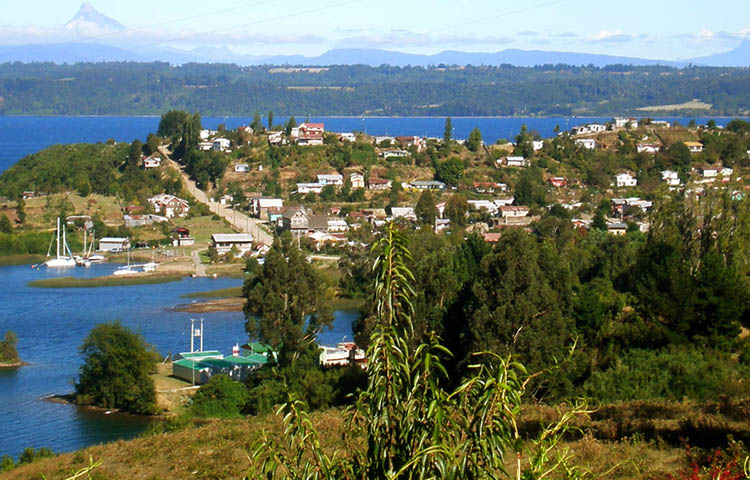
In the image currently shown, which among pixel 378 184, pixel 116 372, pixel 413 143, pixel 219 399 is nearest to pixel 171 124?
pixel 413 143

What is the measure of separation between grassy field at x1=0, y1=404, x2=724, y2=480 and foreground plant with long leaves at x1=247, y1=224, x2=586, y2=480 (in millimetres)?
1410

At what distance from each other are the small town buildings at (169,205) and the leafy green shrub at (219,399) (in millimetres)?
12926

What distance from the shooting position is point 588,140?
25.1 metres

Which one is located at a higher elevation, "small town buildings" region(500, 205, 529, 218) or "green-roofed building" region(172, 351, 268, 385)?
"small town buildings" region(500, 205, 529, 218)

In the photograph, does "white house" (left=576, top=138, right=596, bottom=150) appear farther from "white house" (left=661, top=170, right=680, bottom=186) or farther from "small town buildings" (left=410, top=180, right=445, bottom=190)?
"small town buildings" (left=410, top=180, right=445, bottom=190)

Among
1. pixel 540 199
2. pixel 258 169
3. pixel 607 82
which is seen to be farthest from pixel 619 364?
pixel 607 82

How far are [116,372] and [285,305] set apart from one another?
1821 millimetres

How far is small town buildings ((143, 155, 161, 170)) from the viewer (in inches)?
952

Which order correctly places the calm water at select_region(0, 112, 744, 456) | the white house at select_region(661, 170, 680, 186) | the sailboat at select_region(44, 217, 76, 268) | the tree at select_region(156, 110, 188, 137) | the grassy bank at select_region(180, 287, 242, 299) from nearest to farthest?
the calm water at select_region(0, 112, 744, 456)
the grassy bank at select_region(180, 287, 242, 299)
the sailboat at select_region(44, 217, 76, 268)
the white house at select_region(661, 170, 680, 186)
the tree at select_region(156, 110, 188, 137)

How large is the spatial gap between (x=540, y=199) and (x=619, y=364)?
14574 millimetres

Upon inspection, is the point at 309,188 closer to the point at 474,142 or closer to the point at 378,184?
the point at 378,184

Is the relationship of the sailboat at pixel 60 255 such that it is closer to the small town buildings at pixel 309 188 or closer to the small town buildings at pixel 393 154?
the small town buildings at pixel 309 188

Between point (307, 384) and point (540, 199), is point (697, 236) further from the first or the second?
point (540, 199)

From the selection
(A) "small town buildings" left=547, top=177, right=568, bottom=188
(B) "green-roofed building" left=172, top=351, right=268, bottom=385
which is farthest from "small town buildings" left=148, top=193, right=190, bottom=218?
(B) "green-roofed building" left=172, top=351, right=268, bottom=385
